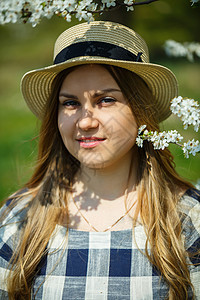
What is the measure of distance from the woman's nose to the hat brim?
0.82 ft

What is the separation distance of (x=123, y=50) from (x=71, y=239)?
988mm

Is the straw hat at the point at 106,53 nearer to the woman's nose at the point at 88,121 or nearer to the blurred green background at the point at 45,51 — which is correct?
the woman's nose at the point at 88,121

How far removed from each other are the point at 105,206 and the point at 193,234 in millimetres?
482

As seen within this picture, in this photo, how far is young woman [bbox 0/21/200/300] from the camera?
6.21 feet

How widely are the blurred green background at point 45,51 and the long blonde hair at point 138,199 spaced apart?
2647 mm

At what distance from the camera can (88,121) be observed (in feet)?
6.12

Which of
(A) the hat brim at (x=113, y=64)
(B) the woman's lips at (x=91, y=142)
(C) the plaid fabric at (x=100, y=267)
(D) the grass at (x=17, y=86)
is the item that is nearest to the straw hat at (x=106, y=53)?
(A) the hat brim at (x=113, y=64)

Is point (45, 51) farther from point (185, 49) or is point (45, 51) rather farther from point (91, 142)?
point (91, 142)

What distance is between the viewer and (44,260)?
1967 millimetres

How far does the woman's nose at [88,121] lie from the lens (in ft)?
6.12

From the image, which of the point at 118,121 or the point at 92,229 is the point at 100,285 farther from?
the point at 118,121

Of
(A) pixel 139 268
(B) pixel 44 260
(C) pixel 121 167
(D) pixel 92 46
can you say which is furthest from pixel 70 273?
(D) pixel 92 46

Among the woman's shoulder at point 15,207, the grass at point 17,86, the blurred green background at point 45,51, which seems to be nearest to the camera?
the woman's shoulder at point 15,207

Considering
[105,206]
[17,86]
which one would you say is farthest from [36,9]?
[17,86]
